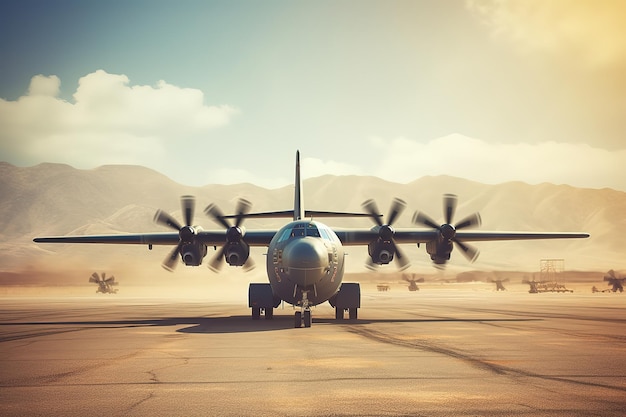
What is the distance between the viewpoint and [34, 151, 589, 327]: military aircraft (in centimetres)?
2244

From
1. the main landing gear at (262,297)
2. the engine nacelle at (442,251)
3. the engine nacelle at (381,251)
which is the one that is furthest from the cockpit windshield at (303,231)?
the engine nacelle at (442,251)

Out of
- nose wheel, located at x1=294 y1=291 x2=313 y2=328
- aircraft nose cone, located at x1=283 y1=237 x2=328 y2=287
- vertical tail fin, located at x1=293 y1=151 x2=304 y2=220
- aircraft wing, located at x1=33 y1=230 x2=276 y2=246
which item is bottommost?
nose wheel, located at x1=294 y1=291 x2=313 y2=328

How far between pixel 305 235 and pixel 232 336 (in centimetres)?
515

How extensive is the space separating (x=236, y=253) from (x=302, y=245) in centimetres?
873

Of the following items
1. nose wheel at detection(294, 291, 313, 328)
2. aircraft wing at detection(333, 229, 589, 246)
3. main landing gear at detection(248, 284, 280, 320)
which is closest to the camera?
nose wheel at detection(294, 291, 313, 328)

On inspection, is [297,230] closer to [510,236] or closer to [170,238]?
[170,238]

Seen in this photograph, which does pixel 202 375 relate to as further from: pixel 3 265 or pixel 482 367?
pixel 3 265

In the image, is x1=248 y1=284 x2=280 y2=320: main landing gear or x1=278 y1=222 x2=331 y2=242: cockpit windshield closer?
x1=278 y1=222 x2=331 y2=242: cockpit windshield

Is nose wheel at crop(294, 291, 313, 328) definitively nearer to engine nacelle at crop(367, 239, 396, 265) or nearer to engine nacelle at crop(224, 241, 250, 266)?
engine nacelle at crop(224, 241, 250, 266)

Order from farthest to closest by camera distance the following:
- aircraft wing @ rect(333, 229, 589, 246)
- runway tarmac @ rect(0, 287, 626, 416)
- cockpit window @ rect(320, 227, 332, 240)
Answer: aircraft wing @ rect(333, 229, 589, 246) → cockpit window @ rect(320, 227, 332, 240) → runway tarmac @ rect(0, 287, 626, 416)

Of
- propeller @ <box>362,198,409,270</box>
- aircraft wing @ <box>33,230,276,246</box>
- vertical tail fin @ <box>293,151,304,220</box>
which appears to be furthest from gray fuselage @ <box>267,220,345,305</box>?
aircraft wing @ <box>33,230,276,246</box>

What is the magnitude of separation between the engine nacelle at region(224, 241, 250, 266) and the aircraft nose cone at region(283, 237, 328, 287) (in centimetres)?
767

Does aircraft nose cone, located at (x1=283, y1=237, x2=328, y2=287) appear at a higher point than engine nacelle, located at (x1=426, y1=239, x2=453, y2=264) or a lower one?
lower

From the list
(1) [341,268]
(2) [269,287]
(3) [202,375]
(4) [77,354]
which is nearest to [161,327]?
(2) [269,287]
